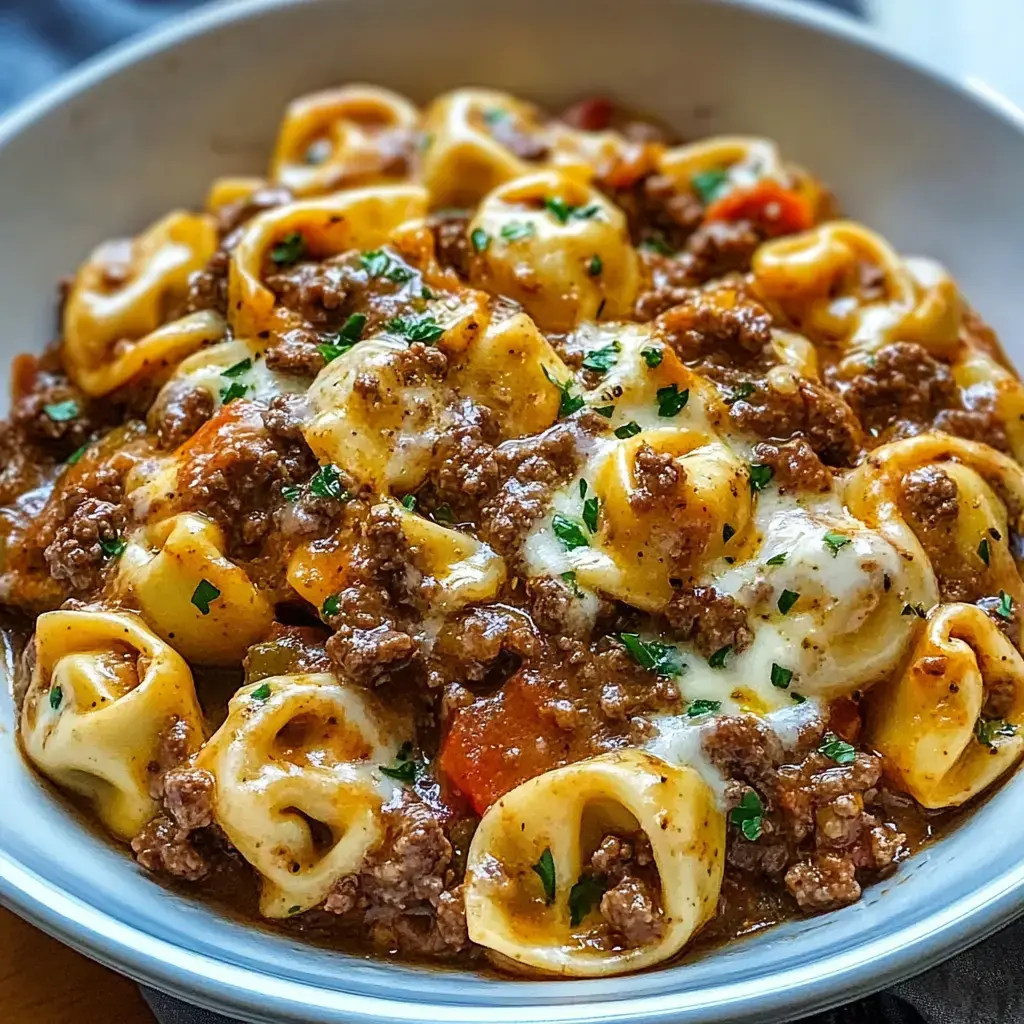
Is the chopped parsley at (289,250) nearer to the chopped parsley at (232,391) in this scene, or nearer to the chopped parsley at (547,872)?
the chopped parsley at (232,391)

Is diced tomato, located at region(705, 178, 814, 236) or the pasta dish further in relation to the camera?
diced tomato, located at region(705, 178, 814, 236)

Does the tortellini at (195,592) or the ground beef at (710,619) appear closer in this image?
the ground beef at (710,619)

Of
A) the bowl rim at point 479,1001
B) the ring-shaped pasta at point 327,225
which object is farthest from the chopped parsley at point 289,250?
the bowl rim at point 479,1001

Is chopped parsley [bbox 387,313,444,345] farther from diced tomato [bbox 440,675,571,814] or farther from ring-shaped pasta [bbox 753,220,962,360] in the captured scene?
ring-shaped pasta [bbox 753,220,962,360]

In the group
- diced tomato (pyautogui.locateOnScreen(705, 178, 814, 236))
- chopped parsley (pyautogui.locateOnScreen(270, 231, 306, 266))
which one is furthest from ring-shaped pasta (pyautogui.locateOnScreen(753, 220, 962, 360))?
chopped parsley (pyautogui.locateOnScreen(270, 231, 306, 266))

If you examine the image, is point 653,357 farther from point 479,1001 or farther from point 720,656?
point 479,1001
